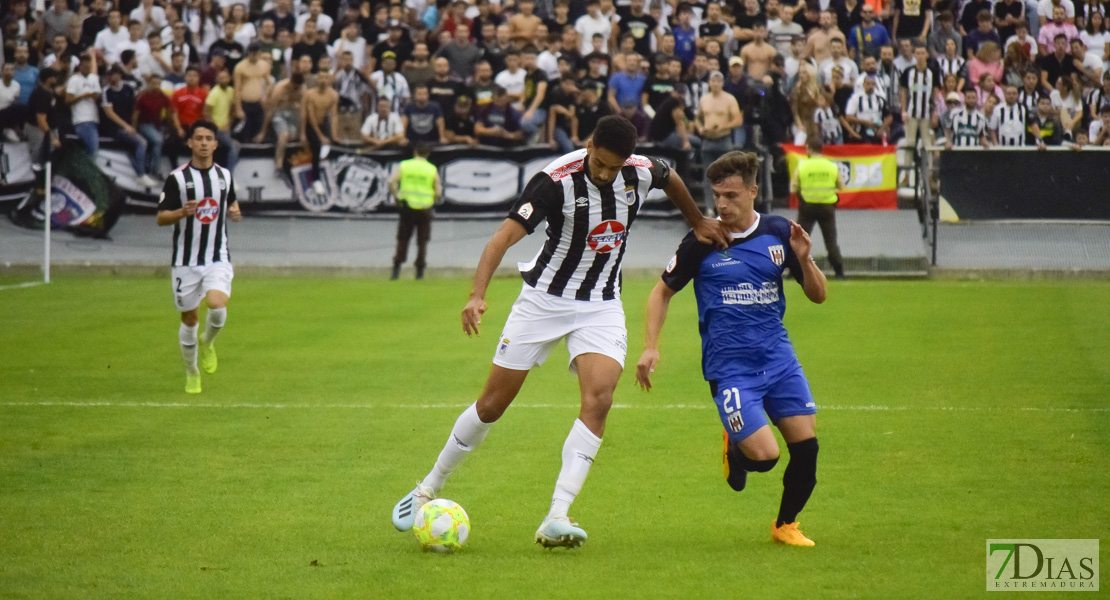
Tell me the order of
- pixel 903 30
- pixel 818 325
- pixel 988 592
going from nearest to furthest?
pixel 988 592
pixel 818 325
pixel 903 30

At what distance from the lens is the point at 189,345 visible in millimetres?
10750

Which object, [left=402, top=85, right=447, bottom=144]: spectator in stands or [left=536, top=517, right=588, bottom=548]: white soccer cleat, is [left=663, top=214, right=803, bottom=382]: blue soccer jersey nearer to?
[left=536, top=517, right=588, bottom=548]: white soccer cleat

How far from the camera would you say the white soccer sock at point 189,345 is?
10688 millimetres

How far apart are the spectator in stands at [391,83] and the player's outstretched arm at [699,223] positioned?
1547 cm

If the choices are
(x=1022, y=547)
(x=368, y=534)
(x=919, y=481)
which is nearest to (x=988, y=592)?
(x=1022, y=547)

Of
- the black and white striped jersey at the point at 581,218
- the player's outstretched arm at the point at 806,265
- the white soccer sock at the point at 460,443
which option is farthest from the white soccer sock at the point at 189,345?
the player's outstretched arm at the point at 806,265

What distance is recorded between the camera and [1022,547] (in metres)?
5.68

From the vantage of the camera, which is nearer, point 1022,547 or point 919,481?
point 1022,547

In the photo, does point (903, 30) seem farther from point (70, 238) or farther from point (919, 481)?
point (919, 481)

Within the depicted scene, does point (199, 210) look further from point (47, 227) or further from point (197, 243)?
point (47, 227)

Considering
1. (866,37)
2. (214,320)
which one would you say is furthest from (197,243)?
(866,37)

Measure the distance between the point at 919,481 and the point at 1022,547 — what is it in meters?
1.67

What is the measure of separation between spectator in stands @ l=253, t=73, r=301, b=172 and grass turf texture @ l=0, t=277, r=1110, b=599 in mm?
7038

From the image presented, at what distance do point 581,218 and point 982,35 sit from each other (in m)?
17.4
